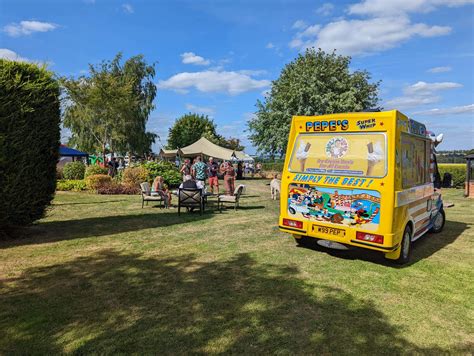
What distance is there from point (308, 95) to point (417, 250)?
19876 mm

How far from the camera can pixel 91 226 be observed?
28.9ft

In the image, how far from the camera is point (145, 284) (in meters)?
4.92

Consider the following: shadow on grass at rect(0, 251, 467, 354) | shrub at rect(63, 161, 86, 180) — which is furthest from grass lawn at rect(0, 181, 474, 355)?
shrub at rect(63, 161, 86, 180)

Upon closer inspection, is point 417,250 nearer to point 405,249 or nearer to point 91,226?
point 405,249

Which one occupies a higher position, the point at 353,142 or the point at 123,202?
the point at 353,142

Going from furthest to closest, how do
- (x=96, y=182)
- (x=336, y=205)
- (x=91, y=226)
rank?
1. (x=96, y=182)
2. (x=91, y=226)
3. (x=336, y=205)

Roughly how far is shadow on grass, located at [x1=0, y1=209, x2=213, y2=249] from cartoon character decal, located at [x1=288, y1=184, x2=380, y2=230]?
13.6 ft

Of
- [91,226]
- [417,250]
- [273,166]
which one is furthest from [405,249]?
[273,166]

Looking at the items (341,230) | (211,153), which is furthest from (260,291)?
(211,153)

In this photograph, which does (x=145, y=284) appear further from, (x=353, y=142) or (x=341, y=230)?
(x=353, y=142)

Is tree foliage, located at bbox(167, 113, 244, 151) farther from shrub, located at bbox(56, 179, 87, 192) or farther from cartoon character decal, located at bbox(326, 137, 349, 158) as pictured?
cartoon character decal, located at bbox(326, 137, 349, 158)

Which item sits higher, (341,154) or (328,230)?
(341,154)

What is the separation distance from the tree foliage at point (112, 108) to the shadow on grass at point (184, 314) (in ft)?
56.2

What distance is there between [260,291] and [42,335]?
267cm
